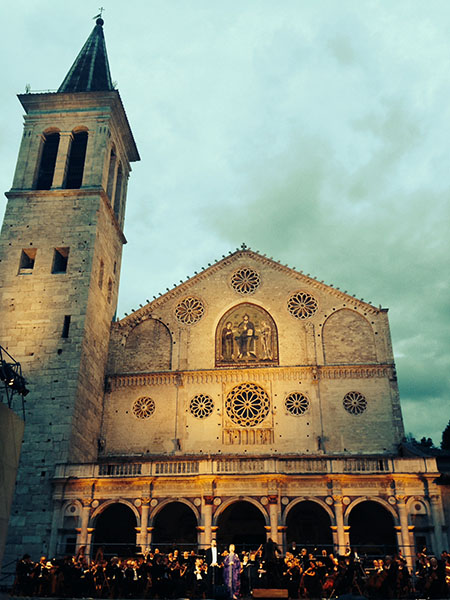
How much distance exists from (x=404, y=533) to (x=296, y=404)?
277 inches

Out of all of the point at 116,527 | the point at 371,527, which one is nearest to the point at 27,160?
the point at 116,527

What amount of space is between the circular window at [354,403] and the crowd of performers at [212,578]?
836 centimetres

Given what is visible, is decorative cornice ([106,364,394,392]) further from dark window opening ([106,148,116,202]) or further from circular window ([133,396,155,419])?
dark window opening ([106,148,116,202])

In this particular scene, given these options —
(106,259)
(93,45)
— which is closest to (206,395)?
(106,259)

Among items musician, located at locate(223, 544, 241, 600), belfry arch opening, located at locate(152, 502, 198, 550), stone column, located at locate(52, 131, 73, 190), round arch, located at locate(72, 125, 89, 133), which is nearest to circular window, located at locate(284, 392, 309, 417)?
belfry arch opening, located at locate(152, 502, 198, 550)

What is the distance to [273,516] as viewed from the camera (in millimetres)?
19578

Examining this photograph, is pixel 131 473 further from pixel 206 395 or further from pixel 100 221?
pixel 100 221

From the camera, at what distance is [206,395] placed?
82.2 feet

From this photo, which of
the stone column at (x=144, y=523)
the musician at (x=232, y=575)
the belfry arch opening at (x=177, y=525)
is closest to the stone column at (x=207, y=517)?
the stone column at (x=144, y=523)

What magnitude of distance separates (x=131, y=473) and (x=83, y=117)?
18761mm

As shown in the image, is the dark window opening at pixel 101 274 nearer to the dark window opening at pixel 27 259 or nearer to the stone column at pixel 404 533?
the dark window opening at pixel 27 259

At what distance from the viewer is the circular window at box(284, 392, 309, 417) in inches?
958

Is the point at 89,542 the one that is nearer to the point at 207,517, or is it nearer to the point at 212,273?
the point at 207,517

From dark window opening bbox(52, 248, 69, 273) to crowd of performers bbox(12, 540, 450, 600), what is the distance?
541 inches
